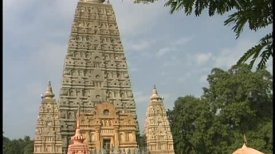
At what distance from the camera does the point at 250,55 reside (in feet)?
7.51

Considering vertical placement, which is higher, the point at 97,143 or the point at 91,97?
the point at 91,97

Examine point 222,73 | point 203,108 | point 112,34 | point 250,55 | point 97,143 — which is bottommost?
point 250,55

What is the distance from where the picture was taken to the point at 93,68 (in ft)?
110

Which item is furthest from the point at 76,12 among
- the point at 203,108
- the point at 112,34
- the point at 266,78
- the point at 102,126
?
the point at 266,78

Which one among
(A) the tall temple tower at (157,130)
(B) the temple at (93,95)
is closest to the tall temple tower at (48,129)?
(B) the temple at (93,95)

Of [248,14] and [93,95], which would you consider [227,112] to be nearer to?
[93,95]

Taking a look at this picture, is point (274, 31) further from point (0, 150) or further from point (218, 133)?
point (218, 133)

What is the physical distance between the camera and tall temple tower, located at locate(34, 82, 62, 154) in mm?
28859

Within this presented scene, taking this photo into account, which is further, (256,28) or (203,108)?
(203,108)

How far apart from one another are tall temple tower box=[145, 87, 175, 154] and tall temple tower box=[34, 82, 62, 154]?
6545mm

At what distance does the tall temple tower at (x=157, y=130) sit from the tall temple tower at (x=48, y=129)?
21.5 feet

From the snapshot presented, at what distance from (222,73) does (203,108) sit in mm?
3258

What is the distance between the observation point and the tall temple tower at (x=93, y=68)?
1257 inches

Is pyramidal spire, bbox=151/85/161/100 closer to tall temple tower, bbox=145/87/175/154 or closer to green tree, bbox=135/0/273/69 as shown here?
tall temple tower, bbox=145/87/175/154
